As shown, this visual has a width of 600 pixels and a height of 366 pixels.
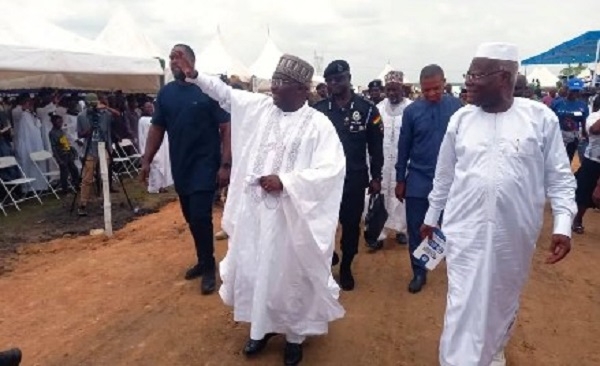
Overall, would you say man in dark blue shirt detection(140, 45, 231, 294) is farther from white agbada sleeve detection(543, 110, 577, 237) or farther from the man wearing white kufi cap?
white agbada sleeve detection(543, 110, 577, 237)

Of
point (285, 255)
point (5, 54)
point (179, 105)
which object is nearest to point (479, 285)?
point (285, 255)

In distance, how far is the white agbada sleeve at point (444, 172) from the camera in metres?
3.43

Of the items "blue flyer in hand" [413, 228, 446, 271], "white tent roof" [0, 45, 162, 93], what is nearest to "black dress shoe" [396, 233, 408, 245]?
"blue flyer in hand" [413, 228, 446, 271]

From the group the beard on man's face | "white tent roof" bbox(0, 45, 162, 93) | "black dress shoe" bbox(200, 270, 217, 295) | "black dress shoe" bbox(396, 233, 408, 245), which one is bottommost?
"black dress shoe" bbox(396, 233, 408, 245)

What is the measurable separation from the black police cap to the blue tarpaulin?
47.8 ft

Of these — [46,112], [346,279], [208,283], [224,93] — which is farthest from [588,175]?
[46,112]

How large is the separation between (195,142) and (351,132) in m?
1.35

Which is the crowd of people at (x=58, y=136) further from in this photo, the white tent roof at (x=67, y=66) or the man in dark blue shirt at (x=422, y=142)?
the man in dark blue shirt at (x=422, y=142)

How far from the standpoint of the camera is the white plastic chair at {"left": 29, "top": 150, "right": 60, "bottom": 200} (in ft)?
34.1

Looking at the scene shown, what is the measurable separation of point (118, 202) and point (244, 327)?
626cm

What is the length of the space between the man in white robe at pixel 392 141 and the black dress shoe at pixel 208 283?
2.33 metres

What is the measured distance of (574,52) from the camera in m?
20.2

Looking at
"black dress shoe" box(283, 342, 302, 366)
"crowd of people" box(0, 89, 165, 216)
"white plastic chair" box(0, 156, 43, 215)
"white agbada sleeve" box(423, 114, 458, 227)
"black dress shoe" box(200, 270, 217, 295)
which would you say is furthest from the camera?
"white plastic chair" box(0, 156, 43, 215)

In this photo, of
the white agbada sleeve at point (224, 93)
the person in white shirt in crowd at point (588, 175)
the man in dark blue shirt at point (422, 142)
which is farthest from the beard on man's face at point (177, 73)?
the person in white shirt in crowd at point (588, 175)
